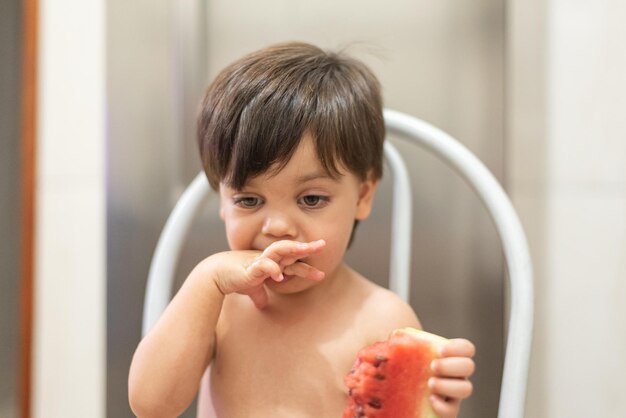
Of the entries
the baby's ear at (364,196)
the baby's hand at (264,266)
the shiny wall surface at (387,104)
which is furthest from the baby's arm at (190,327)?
the shiny wall surface at (387,104)

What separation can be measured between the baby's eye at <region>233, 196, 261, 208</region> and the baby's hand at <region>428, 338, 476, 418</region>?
213 millimetres

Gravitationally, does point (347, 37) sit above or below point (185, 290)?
above

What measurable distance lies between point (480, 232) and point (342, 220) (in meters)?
0.27

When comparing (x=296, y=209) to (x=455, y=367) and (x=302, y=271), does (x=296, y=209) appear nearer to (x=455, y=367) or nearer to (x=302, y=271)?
(x=302, y=271)

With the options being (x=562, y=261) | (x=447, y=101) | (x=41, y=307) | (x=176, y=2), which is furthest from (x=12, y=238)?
(x=562, y=261)

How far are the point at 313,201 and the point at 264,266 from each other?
0.08 meters

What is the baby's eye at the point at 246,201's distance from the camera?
52 centimetres

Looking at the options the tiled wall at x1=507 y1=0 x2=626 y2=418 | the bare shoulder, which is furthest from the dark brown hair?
the tiled wall at x1=507 y1=0 x2=626 y2=418

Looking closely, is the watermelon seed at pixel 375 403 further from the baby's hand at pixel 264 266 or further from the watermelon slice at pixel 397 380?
the baby's hand at pixel 264 266

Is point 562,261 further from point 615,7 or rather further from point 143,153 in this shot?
point 143,153

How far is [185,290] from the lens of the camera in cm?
53

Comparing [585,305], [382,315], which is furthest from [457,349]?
[585,305]

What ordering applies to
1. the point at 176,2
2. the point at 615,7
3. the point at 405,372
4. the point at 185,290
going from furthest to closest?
the point at 176,2, the point at 615,7, the point at 185,290, the point at 405,372

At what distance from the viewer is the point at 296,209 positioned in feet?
1.68
